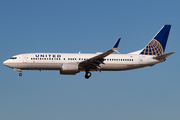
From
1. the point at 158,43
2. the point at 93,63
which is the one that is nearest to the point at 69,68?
the point at 93,63

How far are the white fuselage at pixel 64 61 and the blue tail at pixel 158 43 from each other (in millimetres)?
2461

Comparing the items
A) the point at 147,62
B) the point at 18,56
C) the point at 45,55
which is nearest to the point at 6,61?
the point at 18,56

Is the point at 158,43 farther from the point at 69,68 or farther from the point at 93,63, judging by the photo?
the point at 69,68

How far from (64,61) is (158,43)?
16.7 metres

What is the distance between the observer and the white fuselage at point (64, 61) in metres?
44.8

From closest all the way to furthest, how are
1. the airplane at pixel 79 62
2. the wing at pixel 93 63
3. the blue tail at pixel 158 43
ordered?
1. the wing at pixel 93 63
2. the airplane at pixel 79 62
3. the blue tail at pixel 158 43

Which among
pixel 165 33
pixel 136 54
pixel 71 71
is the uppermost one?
pixel 165 33

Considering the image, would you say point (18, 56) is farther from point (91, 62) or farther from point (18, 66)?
point (91, 62)

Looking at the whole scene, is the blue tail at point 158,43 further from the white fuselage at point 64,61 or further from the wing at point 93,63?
the wing at point 93,63

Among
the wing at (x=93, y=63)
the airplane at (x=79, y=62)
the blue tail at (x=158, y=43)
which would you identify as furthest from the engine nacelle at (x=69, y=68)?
the blue tail at (x=158, y=43)

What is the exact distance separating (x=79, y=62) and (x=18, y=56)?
30.8ft

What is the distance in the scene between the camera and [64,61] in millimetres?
45344

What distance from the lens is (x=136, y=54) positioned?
163 ft

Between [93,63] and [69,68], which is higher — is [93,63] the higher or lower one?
the higher one
